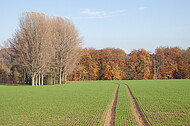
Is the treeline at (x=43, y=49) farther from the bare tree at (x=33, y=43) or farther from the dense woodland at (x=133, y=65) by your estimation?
the dense woodland at (x=133, y=65)

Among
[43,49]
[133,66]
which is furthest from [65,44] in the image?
[133,66]

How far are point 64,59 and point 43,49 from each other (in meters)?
8.47

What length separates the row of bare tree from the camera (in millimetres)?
41438

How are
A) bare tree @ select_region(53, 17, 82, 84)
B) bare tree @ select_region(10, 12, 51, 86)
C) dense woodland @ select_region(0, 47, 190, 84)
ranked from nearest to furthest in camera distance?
bare tree @ select_region(10, 12, 51, 86)
bare tree @ select_region(53, 17, 82, 84)
dense woodland @ select_region(0, 47, 190, 84)

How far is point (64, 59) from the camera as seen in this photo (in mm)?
49469

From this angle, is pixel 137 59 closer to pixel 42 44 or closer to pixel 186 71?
pixel 186 71

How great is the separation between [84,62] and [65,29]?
20647 millimetres

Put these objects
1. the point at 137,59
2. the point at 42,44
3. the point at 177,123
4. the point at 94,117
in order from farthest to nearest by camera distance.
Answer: the point at 137,59 < the point at 42,44 < the point at 94,117 < the point at 177,123

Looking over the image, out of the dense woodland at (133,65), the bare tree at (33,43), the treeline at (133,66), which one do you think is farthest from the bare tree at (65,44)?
the treeline at (133,66)

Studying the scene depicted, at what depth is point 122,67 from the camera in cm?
7019

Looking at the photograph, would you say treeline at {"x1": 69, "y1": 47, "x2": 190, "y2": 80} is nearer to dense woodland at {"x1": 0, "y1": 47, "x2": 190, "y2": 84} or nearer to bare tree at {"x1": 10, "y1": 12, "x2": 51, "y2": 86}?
dense woodland at {"x1": 0, "y1": 47, "x2": 190, "y2": 84}

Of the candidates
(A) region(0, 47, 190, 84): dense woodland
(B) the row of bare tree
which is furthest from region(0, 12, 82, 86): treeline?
(A) region(0, 47, 190, 84): dense woodland

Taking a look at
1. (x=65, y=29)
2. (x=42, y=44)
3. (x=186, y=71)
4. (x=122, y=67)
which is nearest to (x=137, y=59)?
(x=122, y=67)

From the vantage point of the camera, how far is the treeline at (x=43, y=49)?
4153 cm
